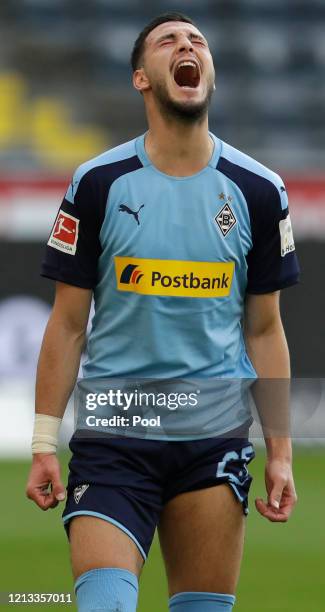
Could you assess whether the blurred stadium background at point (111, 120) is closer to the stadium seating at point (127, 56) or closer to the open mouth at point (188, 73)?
the stadium seating at point (127, 56)

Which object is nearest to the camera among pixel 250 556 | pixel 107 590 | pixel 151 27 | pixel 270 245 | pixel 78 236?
pixel 107 590

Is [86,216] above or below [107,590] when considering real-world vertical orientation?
above

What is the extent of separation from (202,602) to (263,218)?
3.65 ft

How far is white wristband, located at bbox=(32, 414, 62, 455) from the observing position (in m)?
3.81

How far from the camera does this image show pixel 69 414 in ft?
35.0

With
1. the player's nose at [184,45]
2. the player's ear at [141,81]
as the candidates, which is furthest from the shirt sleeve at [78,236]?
the player's nose at [184,45]

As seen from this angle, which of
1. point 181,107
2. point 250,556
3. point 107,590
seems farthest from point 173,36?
point 250,556

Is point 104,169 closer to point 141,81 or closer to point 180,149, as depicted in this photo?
point 180,149

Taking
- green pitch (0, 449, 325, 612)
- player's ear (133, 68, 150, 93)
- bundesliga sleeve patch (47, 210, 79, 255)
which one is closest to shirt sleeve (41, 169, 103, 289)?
bundesliga sleeve patch (47, 210, 79, 255)

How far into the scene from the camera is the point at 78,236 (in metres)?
3.80

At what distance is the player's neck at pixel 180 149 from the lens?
A: 3.86m

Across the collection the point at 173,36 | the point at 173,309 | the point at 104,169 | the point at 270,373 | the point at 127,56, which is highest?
the point at 127,56

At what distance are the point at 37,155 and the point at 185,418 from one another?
11.1 m

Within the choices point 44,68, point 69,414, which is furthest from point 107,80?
point 69,414
